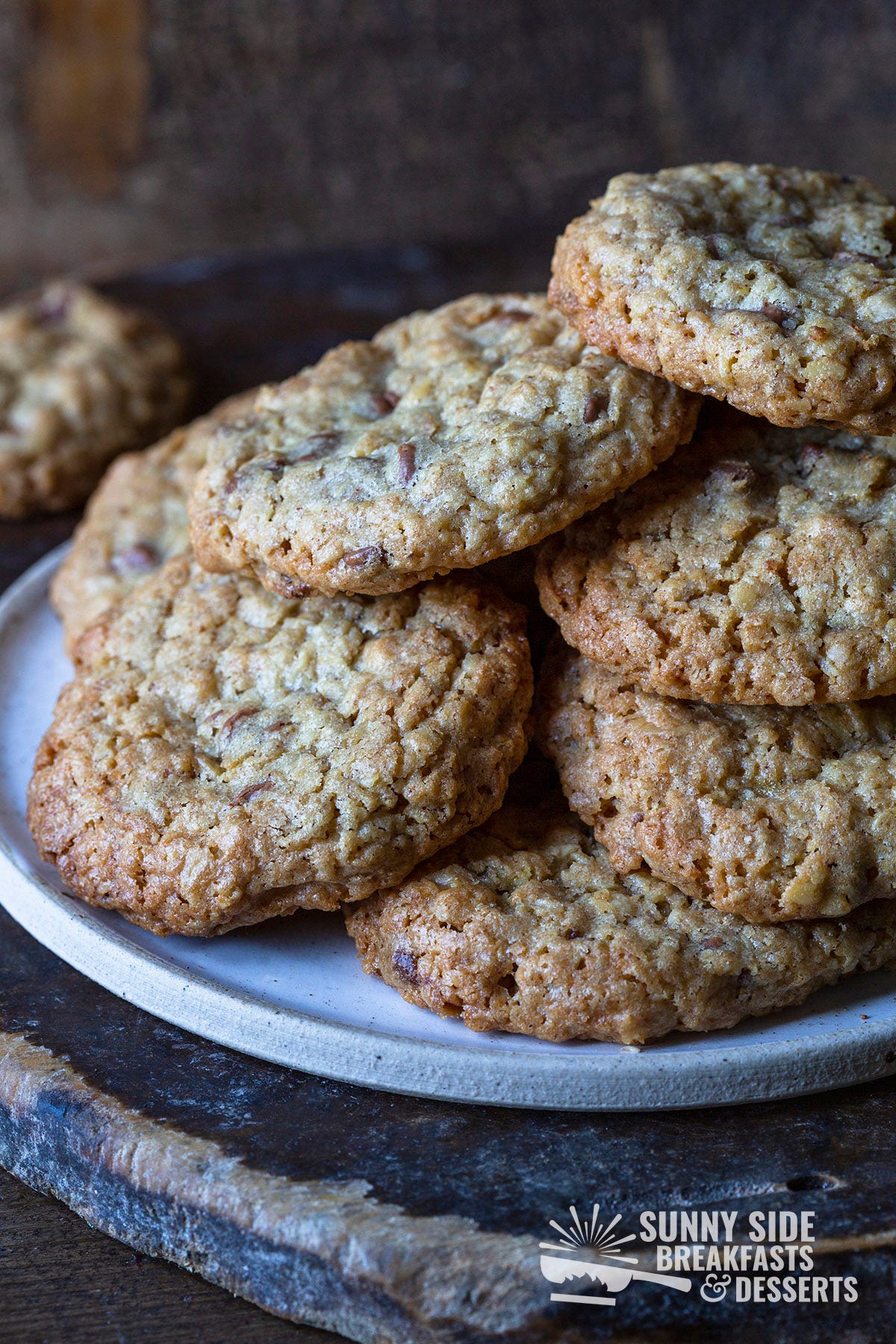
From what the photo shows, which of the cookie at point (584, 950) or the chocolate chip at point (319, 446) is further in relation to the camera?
the chocolate chip at point (319, 446)

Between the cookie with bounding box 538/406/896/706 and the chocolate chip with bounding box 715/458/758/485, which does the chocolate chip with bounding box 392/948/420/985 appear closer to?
the cookie with bounding box 538/406/896/706

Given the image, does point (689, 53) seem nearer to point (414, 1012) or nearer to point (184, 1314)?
point (414, 1012)

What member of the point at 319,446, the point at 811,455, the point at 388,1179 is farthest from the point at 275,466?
the point at 388,1179

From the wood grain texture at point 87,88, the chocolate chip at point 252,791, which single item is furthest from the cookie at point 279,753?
the wood grain texture at point 87,88

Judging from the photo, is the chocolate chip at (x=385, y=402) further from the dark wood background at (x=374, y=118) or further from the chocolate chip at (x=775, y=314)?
the dark wood background at (x=374, y=118)

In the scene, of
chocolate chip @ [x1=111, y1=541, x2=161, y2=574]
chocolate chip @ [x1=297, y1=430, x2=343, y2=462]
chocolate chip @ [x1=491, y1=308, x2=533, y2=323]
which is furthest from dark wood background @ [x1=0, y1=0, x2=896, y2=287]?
chocolate chip @ [x1=297, y1=430, x2=343, y2=462]

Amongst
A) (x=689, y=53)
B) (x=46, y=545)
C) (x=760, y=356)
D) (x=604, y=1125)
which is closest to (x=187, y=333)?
(x=46, y=545)
